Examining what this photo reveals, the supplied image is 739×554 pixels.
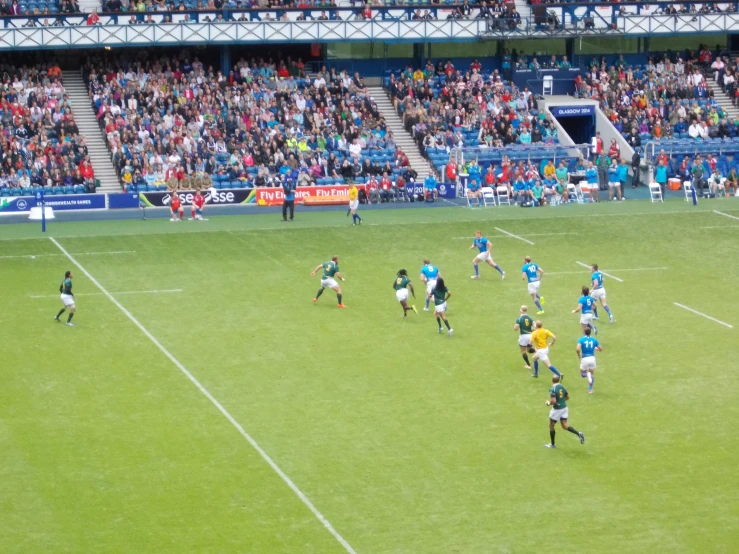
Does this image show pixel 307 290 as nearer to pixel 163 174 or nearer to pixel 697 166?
pixel 163 174

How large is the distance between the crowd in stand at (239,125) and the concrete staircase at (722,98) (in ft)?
68.6

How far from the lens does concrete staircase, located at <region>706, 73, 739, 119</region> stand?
72.7 metres

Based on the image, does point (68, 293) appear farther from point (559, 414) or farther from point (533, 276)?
point (559, 414)

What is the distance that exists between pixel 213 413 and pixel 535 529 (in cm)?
966

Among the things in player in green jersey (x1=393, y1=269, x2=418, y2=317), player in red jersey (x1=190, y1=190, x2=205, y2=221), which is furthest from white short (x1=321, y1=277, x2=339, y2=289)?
player in red jersey (x1=190, y1=190, x2=205, y2=221)

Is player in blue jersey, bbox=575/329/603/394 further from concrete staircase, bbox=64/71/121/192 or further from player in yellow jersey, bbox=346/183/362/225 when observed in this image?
concrete staircase, bbox=64/71/121/192

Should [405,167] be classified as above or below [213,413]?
above

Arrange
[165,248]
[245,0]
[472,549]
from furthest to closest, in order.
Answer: [245,0], [165,248], [472,549]

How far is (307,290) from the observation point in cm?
4259

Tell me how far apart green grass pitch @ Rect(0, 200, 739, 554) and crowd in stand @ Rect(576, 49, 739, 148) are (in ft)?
67.9

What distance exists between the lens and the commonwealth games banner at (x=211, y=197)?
192 ft

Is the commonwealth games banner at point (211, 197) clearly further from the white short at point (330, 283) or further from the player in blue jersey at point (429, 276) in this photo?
the player in blue jersey at point (429, 276)

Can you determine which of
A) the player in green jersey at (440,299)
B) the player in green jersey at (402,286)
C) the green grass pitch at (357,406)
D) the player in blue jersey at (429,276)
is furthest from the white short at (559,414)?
the player in green jersey at (402,286)

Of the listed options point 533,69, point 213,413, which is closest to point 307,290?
point 213,413
